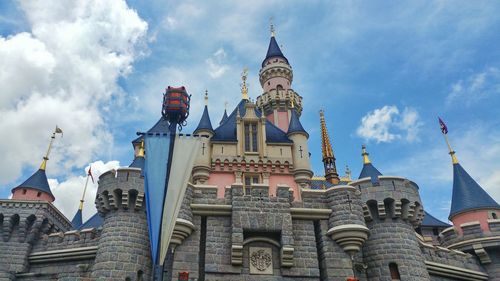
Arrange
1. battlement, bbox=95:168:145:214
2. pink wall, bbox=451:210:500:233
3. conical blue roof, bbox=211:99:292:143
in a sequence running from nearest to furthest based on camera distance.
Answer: battlement, bbox=95:168:145:214 → pink wall, bbox=451:210:500:233 → conical blue roof, bbox=211:99:292:143

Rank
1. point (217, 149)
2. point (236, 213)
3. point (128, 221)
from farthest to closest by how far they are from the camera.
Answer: point (217, 149)
point (128, 221)
point (236, 213)

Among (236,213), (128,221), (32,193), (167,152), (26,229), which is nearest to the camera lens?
(167,152)

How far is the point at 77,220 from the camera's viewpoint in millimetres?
24422

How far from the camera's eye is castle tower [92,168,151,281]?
1356 centimetres

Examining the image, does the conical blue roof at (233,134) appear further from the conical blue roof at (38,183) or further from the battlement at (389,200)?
the conical blue roof at (38,183)

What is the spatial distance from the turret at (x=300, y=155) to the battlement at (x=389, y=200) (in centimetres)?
626

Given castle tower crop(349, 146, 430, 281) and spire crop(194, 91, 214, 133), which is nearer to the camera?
castle tower crop(349, 146, 430, 281)

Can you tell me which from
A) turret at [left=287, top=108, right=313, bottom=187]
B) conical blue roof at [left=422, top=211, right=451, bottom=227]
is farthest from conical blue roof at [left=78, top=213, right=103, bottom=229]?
conical blue roof at [left=422, top=211, right=451, bottom=227]

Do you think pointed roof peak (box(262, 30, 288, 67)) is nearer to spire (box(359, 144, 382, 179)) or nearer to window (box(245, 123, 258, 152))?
window (box(245, 123, 258, 152))

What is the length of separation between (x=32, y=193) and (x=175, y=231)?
11003 mm

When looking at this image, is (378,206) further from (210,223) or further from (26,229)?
(26,229)

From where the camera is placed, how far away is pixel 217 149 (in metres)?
22.3

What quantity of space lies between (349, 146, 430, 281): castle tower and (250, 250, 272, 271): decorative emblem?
13.7ft

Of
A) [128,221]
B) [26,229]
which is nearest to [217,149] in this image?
[128,221]
